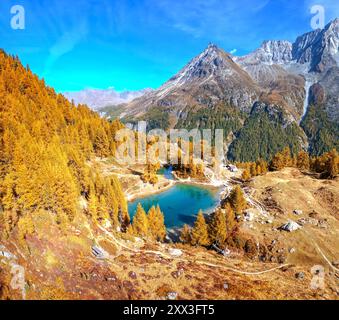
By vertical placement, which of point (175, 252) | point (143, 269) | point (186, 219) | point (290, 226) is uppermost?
point (186, 219)

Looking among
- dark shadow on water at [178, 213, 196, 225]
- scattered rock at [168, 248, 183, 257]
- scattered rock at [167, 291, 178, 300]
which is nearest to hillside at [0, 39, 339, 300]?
scattered rock at [167, 291, 178, 300]

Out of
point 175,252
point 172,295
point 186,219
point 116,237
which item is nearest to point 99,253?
point 116,237

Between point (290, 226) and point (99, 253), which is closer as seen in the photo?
point (99, 253)

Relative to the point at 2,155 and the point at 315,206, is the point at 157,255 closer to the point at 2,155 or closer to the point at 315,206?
the point at 2,155

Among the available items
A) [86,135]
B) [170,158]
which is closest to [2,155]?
[86,135]

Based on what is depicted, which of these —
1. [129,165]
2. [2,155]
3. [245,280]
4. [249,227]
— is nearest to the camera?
[2,155]

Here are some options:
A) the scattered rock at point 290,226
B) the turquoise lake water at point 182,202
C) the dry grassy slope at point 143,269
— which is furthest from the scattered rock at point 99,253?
the scattered rock at point 290,226

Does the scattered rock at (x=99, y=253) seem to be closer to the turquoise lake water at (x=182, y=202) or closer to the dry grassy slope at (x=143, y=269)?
the dry grassy slope at (x=143, y=269)

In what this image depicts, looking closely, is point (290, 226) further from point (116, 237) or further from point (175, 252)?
point (116, 237)
